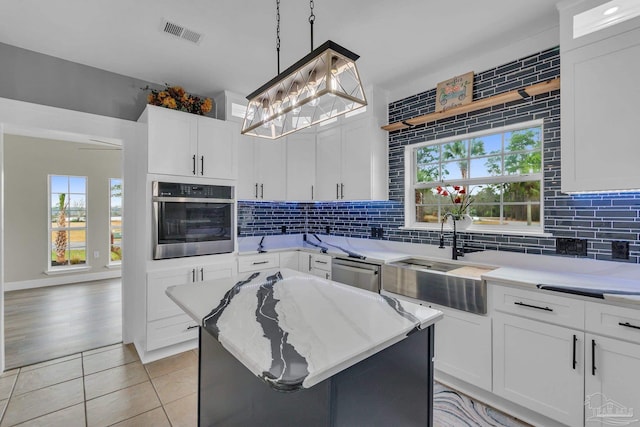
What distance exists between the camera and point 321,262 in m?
3.42

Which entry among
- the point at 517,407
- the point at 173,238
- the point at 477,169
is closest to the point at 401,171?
the point at 477,169

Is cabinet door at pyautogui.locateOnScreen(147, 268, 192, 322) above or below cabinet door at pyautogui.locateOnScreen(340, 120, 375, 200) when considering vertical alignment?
below

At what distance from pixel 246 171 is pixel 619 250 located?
3354mm

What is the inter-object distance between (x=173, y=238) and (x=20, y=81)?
6.00 ft

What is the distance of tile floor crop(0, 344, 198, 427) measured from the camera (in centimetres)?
204

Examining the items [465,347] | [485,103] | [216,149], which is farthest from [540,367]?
[216,149]

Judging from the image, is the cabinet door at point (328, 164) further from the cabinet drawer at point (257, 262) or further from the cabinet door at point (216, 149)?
the cabinet door at point (216, 149)

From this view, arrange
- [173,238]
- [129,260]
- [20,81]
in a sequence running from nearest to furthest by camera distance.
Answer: [20,81]
[173,238]
[129,260]

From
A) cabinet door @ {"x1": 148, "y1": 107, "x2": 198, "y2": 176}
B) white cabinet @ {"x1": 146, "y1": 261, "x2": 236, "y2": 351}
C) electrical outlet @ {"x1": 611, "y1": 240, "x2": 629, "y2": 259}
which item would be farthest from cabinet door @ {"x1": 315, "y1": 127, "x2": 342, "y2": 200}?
electrical outlet @ {"x1": 611, "y1": 240, "x2": 629, "y2": 259}

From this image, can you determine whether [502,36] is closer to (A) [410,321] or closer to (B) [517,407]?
(A) [410,321]

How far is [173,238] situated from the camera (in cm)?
289

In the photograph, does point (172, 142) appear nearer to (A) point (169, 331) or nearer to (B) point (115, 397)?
(A) point (169, 331)

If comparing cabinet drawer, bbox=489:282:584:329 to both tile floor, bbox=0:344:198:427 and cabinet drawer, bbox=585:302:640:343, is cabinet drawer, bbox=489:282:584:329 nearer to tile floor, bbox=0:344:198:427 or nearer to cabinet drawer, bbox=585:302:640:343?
cabinet drawer, bbox=585:302:640:343

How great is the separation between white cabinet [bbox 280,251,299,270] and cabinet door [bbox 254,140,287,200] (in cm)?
70
